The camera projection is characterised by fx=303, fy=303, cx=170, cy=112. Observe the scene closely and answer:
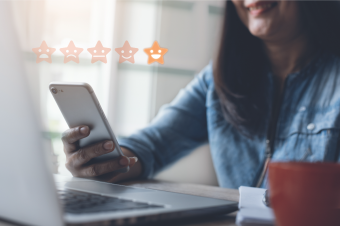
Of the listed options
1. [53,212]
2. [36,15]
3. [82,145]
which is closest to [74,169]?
[82,145]

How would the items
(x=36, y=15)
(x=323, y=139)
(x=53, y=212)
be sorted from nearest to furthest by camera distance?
1. (x=53, y=212)
2. (x=323, y=139)
3. (x=36, y=15)

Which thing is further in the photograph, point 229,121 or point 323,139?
point 229,121

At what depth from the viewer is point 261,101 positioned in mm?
904

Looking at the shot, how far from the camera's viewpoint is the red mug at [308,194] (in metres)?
0.22

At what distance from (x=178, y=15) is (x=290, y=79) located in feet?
3.59

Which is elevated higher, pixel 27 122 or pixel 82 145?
pixel 27 122

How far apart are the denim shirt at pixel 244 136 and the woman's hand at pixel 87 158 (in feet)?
0.57

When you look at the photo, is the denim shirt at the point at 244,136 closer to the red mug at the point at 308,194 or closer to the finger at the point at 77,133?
the finger at the point at 77,133

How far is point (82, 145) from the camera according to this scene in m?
0.58

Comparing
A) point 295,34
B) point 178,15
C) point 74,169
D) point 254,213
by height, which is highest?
point 178,15

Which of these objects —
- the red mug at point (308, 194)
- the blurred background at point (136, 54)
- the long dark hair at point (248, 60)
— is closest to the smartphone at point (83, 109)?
the red mug at point (308, 194)

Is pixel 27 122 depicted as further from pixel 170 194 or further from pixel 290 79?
pixel 290 79

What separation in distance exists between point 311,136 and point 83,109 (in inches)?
23.8

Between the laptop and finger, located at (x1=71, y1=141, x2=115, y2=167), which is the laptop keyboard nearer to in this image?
the laptop
